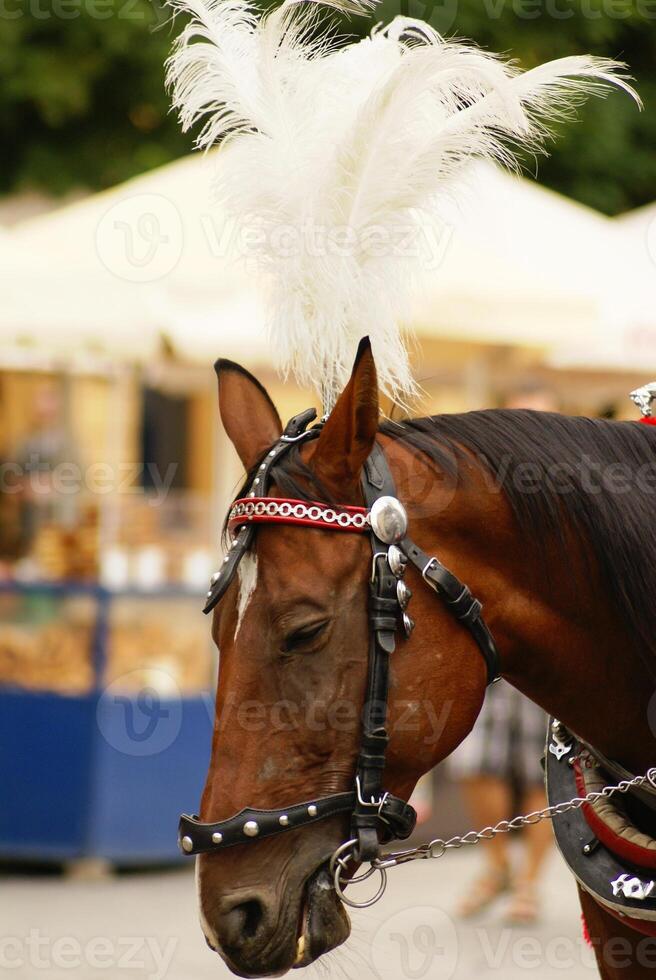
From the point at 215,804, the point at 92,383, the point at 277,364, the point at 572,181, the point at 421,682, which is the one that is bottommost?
the point at 215,804

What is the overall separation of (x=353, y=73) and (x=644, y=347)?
420 centimetres

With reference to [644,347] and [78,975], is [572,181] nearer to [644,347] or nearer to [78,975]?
[644,347]

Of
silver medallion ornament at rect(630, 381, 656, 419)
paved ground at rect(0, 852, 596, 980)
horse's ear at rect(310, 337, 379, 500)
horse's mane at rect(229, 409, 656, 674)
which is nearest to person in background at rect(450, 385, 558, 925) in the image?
paved ground at rect(0, 852, 596, 980)

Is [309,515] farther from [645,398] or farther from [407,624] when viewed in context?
[645,398]

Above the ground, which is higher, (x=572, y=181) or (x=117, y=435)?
(x=572, y=181)

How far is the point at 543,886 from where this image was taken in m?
6.53

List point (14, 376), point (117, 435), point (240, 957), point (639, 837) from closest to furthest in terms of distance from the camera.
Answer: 1. point (240, 957)
2. point (639, 837)
3. point (117, 435)
4. point (14, 376)

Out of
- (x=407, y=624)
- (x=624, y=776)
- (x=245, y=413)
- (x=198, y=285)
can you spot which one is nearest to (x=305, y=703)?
(x=407, y=624)

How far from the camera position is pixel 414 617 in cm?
213

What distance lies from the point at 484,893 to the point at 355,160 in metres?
4.36

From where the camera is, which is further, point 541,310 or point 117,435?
point 117,435

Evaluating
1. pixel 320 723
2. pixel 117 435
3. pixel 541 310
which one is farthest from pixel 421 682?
pixel 117 435

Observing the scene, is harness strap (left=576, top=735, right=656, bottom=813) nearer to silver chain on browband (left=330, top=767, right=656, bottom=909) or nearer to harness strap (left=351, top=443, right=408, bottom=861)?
silver chain on browband (left=330, top=767, right=656, bottom=909)

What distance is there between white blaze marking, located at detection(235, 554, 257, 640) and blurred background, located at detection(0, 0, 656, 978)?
11.3 ft
